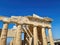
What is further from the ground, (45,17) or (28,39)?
(45,17)

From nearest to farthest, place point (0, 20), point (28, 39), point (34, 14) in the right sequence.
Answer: point (0, 20)
point (34, 14)
point (28, 39)

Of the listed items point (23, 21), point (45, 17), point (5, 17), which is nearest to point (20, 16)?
A: point (23, 21)

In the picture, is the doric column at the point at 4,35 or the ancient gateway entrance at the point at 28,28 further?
the ancient gateway entrance at the point at 28,28

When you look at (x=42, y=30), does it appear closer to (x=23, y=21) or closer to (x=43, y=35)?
(x=43, y=35)

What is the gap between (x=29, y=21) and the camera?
24.8 m

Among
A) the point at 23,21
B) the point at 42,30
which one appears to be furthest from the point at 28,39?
the point at 23,21

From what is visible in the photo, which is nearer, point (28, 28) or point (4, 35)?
point (4, 35)

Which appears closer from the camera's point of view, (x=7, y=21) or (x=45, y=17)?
(x=7, y=21)

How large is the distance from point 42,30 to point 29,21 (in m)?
3.28

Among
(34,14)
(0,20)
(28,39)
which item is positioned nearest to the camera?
(0,20)

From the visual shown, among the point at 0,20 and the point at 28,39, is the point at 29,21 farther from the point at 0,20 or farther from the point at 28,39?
the point at 28,39

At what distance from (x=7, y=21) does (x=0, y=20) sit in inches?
47.6

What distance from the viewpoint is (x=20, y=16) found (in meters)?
24.0

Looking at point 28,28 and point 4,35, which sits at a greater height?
point 28,28
